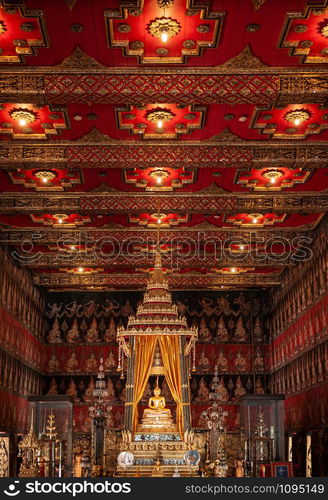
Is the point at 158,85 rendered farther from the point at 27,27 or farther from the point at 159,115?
the point at 27,27

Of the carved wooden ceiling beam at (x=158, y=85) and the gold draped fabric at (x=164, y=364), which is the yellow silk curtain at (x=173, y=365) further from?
the carved wooden ceiling beam at (x=158, y=85)

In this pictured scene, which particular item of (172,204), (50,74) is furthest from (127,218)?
(50,74)

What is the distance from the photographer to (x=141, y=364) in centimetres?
1825

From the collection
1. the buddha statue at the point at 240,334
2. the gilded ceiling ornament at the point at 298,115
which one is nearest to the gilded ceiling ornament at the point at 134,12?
the gilded ceiling ornament at the point at 298,115

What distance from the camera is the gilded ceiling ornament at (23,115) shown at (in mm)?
12930

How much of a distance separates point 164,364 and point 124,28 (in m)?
10.2

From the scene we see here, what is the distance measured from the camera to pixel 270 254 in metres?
21.5

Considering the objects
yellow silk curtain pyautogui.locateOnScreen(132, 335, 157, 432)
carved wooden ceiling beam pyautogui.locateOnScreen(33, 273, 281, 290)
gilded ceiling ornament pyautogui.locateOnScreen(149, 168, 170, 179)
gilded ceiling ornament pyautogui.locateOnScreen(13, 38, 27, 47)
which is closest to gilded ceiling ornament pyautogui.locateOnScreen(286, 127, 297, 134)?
gilded ceiling ornament pyautogui.locateOnScreen(149, 168, 170, 179)

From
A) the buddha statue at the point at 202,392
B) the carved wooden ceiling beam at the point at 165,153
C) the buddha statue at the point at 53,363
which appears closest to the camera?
the carved wooden ceiling beam at the point at 165,153

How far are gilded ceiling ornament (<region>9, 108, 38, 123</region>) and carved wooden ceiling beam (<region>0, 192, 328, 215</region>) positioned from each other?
156 inches

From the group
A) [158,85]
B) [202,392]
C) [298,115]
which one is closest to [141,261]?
[202,392]

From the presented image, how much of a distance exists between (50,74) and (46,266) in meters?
11.7

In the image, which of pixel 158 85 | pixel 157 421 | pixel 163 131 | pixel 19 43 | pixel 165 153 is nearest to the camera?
pixel 19 43

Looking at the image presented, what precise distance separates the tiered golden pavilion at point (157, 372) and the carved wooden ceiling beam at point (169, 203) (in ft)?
7.05
